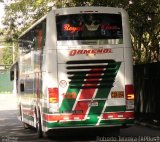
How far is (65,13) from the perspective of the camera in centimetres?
1628

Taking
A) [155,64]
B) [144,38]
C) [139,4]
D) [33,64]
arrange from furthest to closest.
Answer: [144,38] → [139,4] → [155,64] → [33,64]

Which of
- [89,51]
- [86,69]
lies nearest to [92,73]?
[86,69]

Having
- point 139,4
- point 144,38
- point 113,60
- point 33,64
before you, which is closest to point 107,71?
point 113,60

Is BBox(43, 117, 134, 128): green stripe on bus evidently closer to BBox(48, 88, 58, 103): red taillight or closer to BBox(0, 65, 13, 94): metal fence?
BBox(48, 88, 58, 103): red taillight

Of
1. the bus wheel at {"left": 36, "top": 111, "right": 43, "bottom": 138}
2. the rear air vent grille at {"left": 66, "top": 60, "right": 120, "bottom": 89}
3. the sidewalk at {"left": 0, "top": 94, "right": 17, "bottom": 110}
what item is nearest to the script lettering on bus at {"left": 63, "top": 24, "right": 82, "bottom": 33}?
the rear air vent grille at {"left": 66, "top": 60, "right": 120, "bottom": 89}

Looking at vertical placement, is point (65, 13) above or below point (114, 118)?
above

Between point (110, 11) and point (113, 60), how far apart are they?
1.39 meters

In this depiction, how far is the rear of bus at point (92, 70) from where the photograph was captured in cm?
1612

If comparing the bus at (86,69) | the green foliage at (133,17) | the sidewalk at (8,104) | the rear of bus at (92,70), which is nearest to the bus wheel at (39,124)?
Answer: the bus at (86,69)

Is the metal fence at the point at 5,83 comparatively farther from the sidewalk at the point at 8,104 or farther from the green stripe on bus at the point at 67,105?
the green stripe on bus at the point at 67,105

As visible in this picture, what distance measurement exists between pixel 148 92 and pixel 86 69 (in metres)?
6.33

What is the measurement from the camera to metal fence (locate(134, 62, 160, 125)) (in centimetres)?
2111

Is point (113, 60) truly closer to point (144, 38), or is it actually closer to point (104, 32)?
point (104, 32)

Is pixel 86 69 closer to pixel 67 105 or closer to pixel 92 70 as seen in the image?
pixel 92 70
